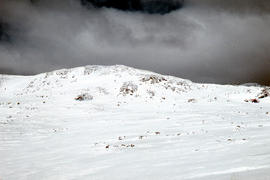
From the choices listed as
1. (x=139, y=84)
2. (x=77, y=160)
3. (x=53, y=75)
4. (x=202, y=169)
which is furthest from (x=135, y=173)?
(x=53, y=75)

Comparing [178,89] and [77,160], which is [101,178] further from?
[178,89]

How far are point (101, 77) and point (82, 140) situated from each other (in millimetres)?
32840

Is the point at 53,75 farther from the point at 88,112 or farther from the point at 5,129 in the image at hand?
the point at 5,129

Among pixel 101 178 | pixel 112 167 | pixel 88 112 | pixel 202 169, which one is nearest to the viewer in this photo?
pixel 202 169

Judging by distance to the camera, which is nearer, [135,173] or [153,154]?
[135,173]

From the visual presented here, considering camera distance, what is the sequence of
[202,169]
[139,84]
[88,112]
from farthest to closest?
[139,84] → [88,112] → [202,169]

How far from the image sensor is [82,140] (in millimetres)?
10062

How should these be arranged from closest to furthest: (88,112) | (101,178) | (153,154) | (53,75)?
(101,178)
(153,154)
(88,112)
(53,75)

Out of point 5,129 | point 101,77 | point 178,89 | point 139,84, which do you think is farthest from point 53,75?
point 5,129

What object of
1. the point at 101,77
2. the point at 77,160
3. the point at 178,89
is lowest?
the point at 77,160

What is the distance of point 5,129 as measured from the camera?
1215cm

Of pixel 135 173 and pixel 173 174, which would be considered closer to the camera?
pixel 173 174

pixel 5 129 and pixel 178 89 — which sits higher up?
pixel 178 89

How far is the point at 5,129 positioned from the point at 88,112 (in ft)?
26.7
